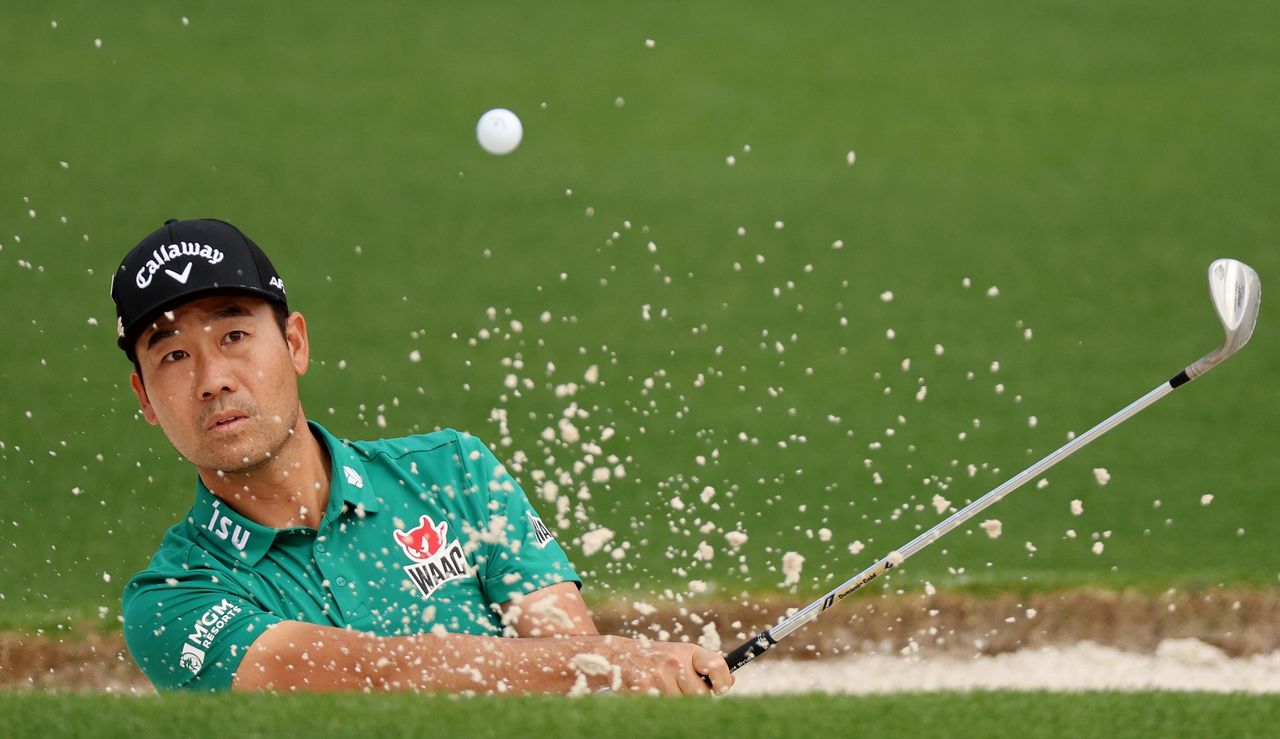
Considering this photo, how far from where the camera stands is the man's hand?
233 cm

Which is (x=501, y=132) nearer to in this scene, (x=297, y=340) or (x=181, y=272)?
(x=297, y=340)

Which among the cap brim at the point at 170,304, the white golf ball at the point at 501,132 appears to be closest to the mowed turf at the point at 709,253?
the white golf ball at the point at 501,132

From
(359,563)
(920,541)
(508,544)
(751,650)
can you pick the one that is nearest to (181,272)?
(359,563)

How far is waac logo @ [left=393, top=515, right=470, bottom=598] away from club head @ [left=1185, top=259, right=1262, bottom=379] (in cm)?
116

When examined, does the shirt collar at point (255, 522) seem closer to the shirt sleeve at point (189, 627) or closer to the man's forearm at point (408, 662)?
the shirt sleeve at point (189, 627)

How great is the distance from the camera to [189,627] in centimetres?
238

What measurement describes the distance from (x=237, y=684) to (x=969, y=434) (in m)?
2.92

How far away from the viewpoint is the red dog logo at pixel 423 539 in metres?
2.58

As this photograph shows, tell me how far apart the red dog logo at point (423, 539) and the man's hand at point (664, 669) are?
37 cm

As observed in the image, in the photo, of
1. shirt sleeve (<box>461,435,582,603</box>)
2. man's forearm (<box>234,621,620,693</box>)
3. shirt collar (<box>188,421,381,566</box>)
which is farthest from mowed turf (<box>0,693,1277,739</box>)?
shirt sleeve (<box>461,435,582,603</box>)

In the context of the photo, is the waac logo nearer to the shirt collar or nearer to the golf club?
the shirt collar

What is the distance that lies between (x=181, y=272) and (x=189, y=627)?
502 mm

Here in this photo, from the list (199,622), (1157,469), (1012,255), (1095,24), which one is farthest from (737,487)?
(1095,24)

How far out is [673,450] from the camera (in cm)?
484
